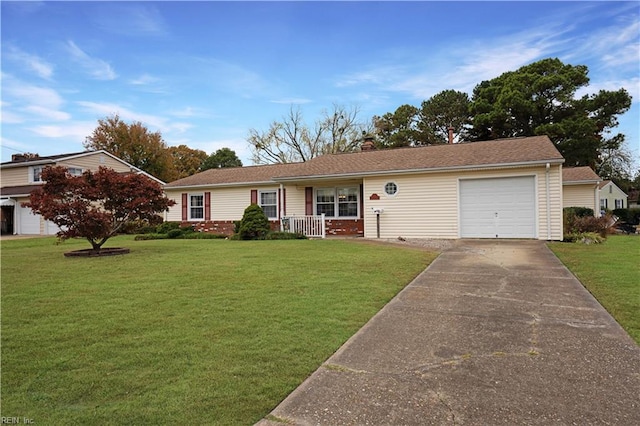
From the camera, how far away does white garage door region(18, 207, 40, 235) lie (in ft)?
77.4

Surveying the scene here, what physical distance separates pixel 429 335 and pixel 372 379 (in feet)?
3.98

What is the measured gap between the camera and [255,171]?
20672 millimetres

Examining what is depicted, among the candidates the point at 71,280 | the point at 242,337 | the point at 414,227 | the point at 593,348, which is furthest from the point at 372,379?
the point at 414,227

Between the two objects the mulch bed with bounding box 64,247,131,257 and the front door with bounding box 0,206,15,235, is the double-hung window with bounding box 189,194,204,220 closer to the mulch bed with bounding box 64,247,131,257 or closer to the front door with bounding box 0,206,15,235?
the mulch bed with bounding box 64,247,131,257

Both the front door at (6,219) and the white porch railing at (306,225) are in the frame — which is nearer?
the white porch railing at (306,225)

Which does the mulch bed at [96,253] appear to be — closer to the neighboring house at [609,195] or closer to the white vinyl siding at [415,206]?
the white vinyl siding at [415,206]

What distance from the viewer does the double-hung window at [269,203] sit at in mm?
18594

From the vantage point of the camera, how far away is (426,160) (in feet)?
49.0

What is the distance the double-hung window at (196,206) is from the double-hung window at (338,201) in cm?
701

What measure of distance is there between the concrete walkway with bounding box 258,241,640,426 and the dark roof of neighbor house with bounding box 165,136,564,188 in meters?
8.61

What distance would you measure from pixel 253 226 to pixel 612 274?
1233 cm

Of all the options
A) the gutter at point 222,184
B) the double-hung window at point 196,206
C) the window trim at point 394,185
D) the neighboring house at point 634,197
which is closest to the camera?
the window trim at point 394,185

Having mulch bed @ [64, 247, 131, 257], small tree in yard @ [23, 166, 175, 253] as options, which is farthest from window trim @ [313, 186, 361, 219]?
mulch bed @ [64, 247, 131, 257]

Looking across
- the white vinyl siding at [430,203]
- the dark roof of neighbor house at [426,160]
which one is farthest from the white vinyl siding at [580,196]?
the white vinyl siding at [430,203]
